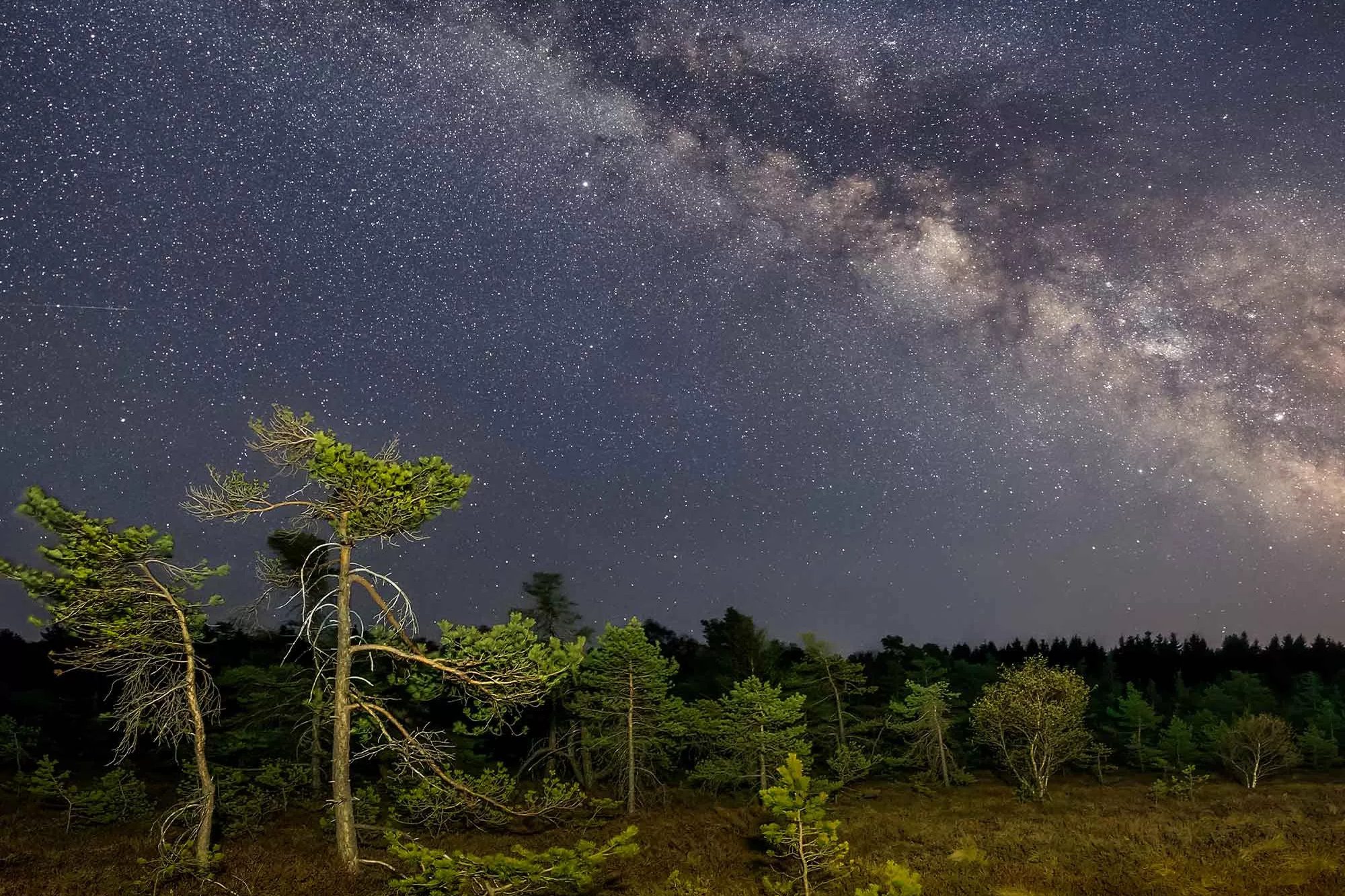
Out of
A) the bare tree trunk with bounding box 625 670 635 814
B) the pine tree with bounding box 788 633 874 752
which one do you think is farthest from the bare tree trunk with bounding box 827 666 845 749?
the bare tree trunk with bounding box 625 670 635 814

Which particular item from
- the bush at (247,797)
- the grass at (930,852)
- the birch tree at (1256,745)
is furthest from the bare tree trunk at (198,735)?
the birch tree at (1256,745)

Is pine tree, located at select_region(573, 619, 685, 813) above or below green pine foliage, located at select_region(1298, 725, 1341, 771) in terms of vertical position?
above

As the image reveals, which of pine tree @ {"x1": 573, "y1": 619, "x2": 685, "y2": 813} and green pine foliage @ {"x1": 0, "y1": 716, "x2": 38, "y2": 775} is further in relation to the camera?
green pine foliage @ {"x1": 0, "y1": 716, "x2": 38, "y2": 775}

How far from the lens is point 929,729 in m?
40.4

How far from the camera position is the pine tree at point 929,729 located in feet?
127

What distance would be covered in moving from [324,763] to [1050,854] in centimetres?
2609

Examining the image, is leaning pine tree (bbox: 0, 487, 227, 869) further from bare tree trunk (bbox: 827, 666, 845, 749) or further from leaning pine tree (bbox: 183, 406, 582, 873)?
bare tree trunk (bbox: 827, 666, 845, 749)

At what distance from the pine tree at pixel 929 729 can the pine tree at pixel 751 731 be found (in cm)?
973

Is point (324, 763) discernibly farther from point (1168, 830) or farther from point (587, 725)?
point (1168, 830)

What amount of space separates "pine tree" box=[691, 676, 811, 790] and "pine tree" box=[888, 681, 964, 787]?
31.9 ft

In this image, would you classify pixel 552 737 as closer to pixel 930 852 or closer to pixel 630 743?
pixel 630 743

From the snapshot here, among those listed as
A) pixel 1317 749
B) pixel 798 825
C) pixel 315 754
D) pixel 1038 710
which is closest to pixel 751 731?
pixel 1038 710

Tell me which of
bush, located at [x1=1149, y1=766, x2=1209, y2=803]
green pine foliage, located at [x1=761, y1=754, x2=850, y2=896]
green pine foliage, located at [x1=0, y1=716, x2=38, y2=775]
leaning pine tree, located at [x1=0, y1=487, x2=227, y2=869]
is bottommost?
bush, located at [x1=1149, y1=766, x2=1209, y2=803]

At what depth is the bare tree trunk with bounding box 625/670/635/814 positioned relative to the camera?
27241mm
